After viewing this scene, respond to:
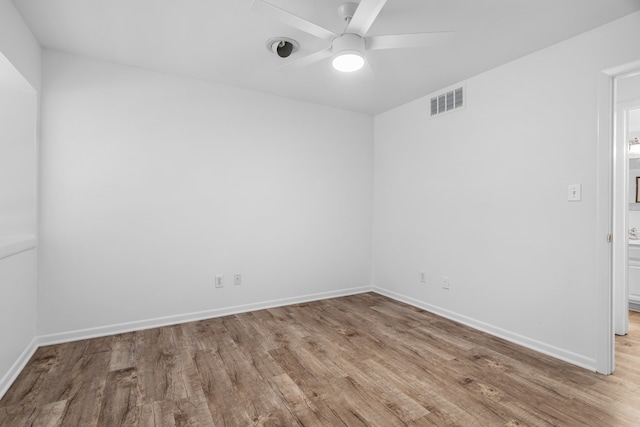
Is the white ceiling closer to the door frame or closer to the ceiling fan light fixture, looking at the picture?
the ceiling fan light fixture

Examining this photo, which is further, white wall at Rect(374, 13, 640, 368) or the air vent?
the air vent

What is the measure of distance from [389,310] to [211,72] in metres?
3.11

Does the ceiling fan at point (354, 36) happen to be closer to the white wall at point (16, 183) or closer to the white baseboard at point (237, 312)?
the white wall at point (16, 183)

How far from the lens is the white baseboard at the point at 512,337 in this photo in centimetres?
232

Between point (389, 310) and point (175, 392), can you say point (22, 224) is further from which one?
point (389, 310)

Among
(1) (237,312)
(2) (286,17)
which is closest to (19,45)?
(2) (286,17)

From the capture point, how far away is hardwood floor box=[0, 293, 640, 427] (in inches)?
68.6

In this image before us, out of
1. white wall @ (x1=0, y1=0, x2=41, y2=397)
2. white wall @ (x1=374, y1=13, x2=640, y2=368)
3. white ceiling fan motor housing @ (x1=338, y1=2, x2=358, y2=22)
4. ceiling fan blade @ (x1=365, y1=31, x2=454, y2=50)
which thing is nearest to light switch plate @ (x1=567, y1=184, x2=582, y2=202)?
white wall @ (x1=374, y1=13, x2=640, y2=368)

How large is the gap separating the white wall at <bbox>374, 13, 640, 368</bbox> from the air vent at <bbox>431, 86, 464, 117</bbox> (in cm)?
9

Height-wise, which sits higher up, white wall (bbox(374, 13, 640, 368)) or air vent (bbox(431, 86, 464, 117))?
air vent (bbox(431, 86, 464, 117))

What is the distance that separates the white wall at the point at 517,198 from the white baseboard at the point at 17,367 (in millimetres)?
3552

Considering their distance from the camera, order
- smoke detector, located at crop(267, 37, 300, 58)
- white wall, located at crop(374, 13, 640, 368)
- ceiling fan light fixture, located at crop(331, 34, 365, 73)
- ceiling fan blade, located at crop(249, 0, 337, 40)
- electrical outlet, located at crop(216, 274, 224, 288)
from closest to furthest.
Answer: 1. ceiling fan blade, located at crop(249, 0, 337, 40)
2. ceiling fan light fixture, located at crop(331, 34, 365, 73)
3. white wall, located at crop(374, 13, 640, 368)
4. smoke detector, located at crop(267, 37, 300, 58)
5. electrical outlet, located at crop(216, 274, 224, 288)

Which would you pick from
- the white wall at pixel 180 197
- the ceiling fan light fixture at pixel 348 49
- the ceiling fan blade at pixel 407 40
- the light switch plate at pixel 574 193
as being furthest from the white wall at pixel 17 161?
the light switch plate at pixel 574 193

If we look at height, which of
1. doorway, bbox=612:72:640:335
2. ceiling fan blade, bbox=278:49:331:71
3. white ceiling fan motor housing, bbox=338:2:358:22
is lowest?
doorway, bbox=612:72:640:335
